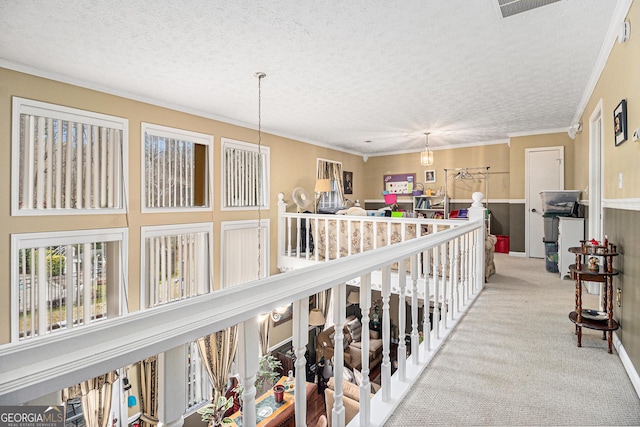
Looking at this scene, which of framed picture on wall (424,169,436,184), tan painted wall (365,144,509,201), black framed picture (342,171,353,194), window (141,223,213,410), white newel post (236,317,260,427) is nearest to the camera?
white newel post (236,317,260,427)

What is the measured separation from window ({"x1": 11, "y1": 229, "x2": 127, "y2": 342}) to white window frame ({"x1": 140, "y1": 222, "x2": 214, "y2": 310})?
212 mm

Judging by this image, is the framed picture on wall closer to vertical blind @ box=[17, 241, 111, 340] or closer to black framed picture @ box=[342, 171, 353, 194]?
black framed picture @ box=[342, 171, 353, 194]

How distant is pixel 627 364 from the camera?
1.83m

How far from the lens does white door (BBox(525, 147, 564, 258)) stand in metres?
5.52

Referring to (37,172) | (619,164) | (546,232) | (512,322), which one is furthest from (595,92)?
(37,172)

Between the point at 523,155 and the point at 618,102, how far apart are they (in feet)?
12.0

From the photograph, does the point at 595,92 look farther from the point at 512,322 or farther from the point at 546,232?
the point at 512,322

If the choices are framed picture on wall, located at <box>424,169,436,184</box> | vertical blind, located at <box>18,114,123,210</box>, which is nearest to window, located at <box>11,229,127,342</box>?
vertical blind, located at <box>18,114,123,210</box>

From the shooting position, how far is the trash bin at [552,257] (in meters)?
4.44

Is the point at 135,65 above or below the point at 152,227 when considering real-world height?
above

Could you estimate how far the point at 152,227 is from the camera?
3869 millimetres

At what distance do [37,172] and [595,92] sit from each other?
18.7 feet

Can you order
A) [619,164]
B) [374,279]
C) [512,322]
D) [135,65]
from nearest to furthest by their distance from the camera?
[619,164], [512,322], [135,65], [374,279]

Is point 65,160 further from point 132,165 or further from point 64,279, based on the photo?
point 64,279
